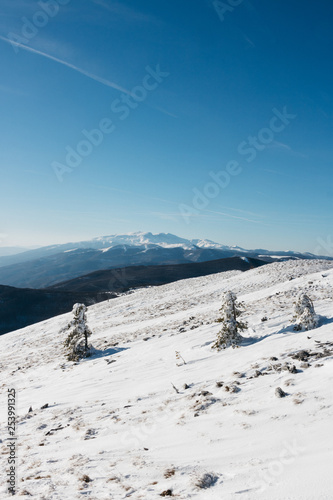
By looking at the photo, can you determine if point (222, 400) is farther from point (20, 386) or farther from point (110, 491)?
point (20, 386)

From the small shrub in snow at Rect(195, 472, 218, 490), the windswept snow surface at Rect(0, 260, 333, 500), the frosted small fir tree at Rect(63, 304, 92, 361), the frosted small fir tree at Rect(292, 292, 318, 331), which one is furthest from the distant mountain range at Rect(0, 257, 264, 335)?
the small shrub in snow at Rect(195, 472, 218, 490)

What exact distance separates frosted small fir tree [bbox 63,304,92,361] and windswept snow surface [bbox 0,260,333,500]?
39.5 inches

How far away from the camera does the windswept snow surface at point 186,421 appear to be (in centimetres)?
510

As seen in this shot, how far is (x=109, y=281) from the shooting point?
11850cm

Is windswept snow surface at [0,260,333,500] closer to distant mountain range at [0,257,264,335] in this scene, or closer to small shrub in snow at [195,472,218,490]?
small shrub in snow at [195,472,218,490]

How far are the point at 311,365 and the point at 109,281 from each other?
114108 mm

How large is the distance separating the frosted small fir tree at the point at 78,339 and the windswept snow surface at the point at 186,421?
1004mm

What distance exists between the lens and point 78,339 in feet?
63.3

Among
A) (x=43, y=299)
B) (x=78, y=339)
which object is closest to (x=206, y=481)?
(x=78, y=339)

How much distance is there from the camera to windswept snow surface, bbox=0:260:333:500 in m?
5.10

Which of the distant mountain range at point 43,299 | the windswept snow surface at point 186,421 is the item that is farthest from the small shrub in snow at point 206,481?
the distant mountain range at point 43,299

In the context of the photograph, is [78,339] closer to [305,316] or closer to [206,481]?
[305,316]

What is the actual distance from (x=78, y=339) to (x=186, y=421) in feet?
44.7

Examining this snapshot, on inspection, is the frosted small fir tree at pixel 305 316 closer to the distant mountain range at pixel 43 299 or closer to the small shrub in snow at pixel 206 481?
the small shrub in snow at pixel 206 481
